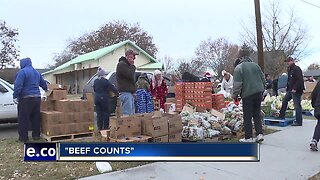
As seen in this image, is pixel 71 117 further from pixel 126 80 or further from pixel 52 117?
pixel 126 80

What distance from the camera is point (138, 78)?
9227 mm

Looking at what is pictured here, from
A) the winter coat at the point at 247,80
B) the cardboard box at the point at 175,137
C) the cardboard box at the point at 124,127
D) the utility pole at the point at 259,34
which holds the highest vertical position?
the utility pole at the point at 259,34

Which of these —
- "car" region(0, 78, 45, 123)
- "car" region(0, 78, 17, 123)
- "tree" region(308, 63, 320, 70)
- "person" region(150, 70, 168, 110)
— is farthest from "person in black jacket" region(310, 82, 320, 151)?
"tree" region(308, 63, 320, 70)

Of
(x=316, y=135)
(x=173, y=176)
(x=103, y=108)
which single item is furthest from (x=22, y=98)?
(x=316, y=135)

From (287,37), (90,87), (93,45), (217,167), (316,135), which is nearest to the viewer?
(217,167)

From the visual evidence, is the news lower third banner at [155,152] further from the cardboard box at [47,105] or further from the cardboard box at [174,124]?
the cardboard box at [47,105]

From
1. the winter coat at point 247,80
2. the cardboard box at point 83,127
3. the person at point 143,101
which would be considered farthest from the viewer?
the person at point 143,101

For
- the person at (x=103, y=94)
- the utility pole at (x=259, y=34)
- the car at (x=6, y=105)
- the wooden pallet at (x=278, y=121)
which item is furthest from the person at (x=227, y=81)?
the car at (x=6, y=105)

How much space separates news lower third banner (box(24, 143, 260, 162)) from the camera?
7.87 feet

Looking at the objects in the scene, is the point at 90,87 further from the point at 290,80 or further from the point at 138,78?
the point at 290,80

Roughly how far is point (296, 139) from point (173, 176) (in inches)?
147

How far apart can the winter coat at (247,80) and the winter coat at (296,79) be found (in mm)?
2675

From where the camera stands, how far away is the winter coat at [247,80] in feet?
21.1

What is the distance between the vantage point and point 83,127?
311 inches
